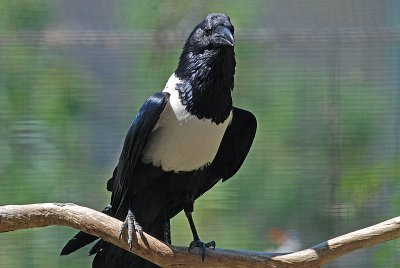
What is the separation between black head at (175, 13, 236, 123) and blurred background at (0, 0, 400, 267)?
1.81 ft

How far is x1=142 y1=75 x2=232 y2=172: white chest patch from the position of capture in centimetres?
233

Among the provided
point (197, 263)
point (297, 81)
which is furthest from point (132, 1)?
point (197, 263)

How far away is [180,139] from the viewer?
2.34m

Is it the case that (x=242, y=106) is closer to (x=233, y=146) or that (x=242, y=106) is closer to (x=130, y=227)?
(x=233, y=146)

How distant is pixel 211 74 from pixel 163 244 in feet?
1.52

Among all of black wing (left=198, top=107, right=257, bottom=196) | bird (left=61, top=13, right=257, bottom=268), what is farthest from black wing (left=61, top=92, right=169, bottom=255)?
black wing (left=198, top=107, right=257, bottom=196)

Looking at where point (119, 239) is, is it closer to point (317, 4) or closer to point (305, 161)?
point (305, 161)

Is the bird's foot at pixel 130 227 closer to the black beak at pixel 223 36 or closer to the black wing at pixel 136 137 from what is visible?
the black wing at pixel 136 137

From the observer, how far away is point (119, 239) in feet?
7.12

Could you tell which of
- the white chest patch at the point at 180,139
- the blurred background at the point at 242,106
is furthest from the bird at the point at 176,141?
the blurred background at the point at 242,106

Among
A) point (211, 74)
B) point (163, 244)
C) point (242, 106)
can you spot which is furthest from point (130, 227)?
point (242, 106)

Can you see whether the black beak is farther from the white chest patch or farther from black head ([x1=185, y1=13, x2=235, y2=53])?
the white chest patch

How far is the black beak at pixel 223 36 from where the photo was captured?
7.55ft

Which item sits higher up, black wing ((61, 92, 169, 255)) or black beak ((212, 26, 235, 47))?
black beak ((212, 26, 235, 47))
